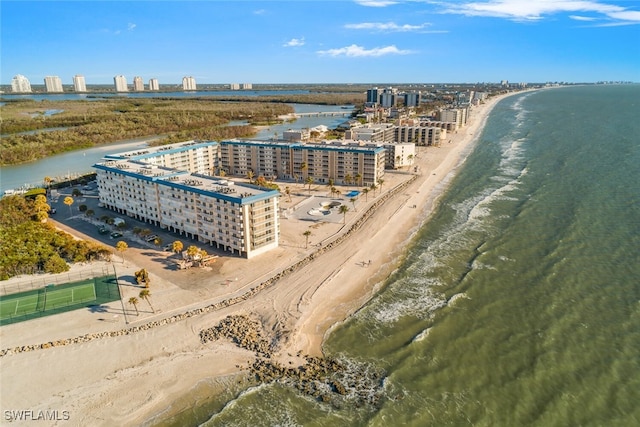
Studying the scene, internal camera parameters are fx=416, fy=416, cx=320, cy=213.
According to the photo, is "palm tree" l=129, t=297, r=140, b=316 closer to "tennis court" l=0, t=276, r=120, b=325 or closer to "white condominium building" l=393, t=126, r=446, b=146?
"tennis court" l=0, t=276, r=120, b=325

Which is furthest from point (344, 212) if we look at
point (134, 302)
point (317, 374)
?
point (317, 374)

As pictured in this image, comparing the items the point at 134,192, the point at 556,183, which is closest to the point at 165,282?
the point at 134,192

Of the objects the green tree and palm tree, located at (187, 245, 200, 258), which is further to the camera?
palm tree, located at (187, 245, 200, 258)

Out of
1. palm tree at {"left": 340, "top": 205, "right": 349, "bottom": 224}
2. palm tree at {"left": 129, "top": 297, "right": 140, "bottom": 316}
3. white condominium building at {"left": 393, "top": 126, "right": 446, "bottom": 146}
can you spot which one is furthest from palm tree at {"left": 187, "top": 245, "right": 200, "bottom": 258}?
white condominium building at {"left": 393, "top": 126, "right": 446, "bottom": 146}

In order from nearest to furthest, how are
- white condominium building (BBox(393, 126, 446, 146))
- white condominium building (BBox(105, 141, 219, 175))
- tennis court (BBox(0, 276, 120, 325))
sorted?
tennis court (BBox(0, 276, 120, 325)), white condominium building (BBox(105, 141, 219, 175)), white condominium building (BBox(393, 126, 446, 146))

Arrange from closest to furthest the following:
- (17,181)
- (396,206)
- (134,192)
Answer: (134,192)
(396,206)
(17,181)

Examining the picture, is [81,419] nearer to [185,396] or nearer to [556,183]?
[185,396]

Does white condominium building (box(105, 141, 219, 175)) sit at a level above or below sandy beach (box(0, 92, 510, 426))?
above
